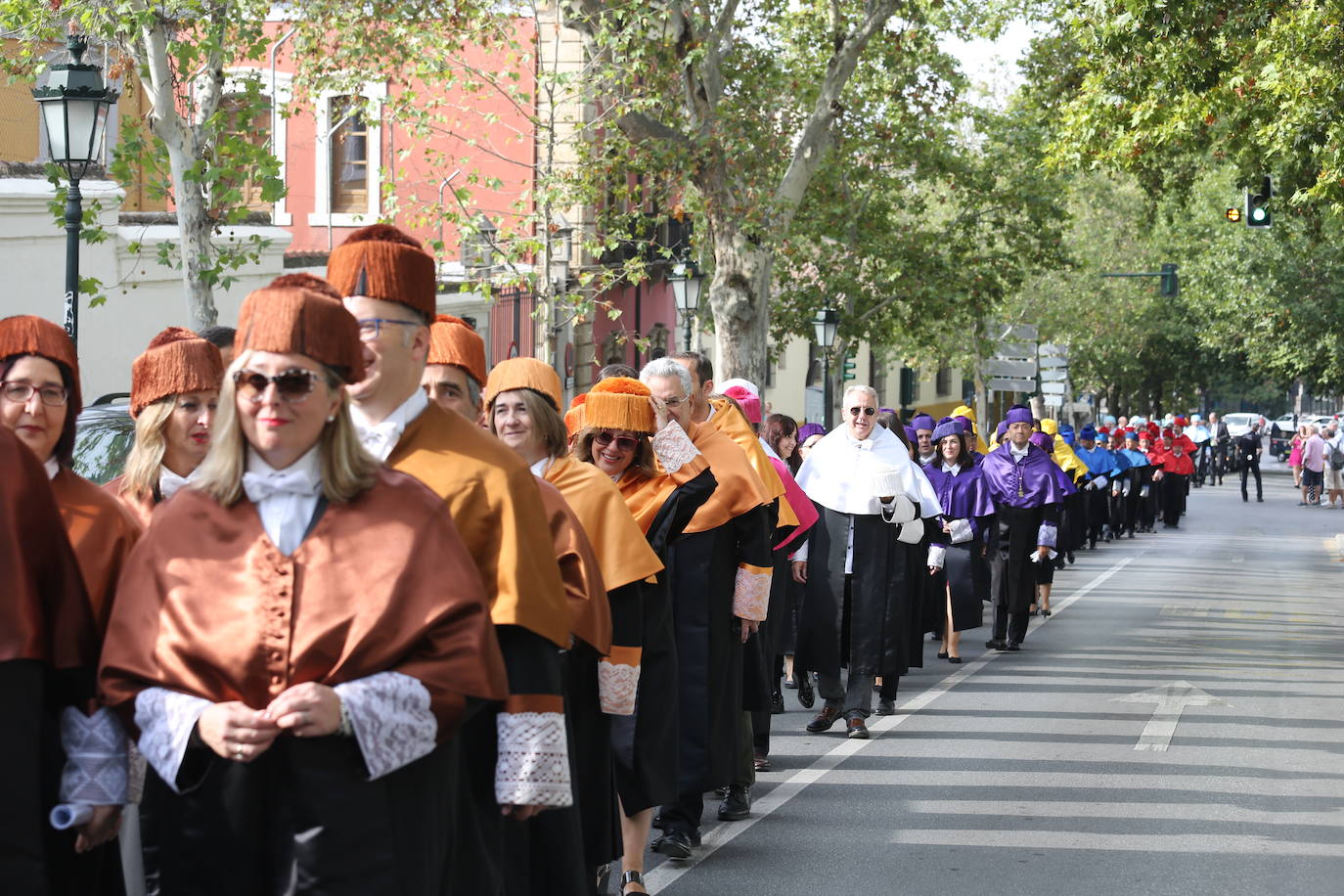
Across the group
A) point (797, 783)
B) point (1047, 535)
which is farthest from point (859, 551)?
point (1047, 535)

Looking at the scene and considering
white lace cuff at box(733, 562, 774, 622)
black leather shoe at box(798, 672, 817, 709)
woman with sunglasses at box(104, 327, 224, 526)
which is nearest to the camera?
woman with sunglasses at box(104, 327, 224, 526)

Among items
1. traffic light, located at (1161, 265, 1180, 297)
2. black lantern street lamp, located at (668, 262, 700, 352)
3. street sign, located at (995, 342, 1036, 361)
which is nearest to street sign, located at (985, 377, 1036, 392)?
street sign, located at (995, 342, 1036, 361)

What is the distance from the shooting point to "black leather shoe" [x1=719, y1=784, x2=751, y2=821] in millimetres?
8703

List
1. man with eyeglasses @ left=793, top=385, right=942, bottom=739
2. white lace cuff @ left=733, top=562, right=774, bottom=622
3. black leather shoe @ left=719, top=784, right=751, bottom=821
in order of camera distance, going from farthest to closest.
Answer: man with eyeglasses @ left=793, top=385, right=942, bottom=739 → black leather shoe @ left=719, top=784, right=751, bottom=821 → white lace cuff @ left=733, top=562, right=774, bottom=622

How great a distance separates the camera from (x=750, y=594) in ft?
26.6

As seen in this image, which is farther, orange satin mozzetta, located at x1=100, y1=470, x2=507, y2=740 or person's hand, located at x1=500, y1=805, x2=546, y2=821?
person's hand, located at x1=500, y1=805, x2=546, y2=821

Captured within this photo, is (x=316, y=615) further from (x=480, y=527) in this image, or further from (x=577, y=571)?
(x=577, y=571)

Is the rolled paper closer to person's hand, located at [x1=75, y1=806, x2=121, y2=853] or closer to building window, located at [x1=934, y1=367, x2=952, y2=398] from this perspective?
person's hand, located at [x1=75, y1=806, x2=121, y2=853]

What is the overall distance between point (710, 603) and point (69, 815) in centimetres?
433

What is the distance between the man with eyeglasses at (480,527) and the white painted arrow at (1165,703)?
287 inches

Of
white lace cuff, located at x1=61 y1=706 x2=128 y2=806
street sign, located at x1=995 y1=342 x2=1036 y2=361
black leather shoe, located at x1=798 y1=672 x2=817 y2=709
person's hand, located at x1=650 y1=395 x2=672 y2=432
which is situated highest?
street sign, located at x1=995 y1=342 x2=1036 y2=361

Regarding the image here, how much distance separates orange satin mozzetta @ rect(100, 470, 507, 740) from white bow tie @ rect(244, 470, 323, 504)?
0.03 metres

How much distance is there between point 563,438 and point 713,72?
16.7m

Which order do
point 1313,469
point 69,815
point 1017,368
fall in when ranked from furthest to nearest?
point 1313,469 → point 1017,368 → point 69,815
